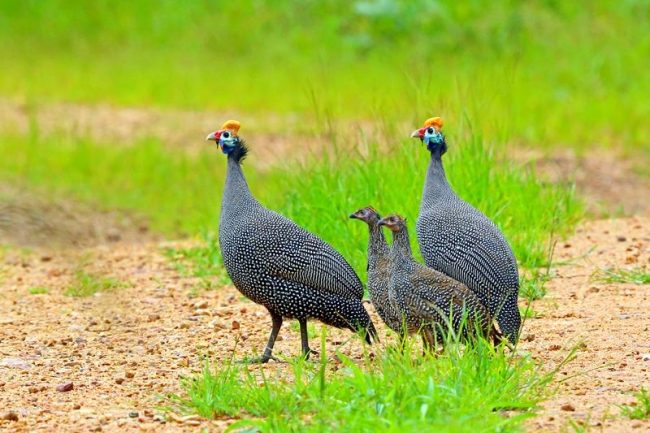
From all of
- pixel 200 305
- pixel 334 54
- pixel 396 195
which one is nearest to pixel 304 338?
pixel 200 305

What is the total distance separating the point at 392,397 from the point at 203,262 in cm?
367

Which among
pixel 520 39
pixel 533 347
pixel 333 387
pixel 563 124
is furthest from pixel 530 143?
pixel 333 387

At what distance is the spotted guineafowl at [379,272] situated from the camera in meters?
5.40

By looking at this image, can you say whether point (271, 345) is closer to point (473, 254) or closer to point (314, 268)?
point (314, 268)

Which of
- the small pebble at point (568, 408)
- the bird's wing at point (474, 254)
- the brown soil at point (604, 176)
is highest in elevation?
the brown soil at point (604, 176)

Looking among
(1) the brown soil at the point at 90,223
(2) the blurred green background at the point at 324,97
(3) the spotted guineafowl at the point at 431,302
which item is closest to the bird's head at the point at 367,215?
(3) the spotted guineafowl at the point at 431,302

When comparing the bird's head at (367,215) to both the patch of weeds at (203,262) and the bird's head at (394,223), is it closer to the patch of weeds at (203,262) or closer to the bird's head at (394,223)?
the bird's head at (394,223)

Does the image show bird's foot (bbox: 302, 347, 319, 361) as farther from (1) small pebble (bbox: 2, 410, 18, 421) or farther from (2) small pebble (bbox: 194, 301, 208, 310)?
(1) small pebble (bbox: 2, 410, 18, 421)

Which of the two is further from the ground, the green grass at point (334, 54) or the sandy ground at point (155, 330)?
the green grass at point (334, 54)

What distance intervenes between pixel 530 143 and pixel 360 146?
3.19 m

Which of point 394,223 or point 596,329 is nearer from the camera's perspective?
point 394,223

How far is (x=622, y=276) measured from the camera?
266 inches

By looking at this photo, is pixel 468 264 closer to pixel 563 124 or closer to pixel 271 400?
pixel 271 400

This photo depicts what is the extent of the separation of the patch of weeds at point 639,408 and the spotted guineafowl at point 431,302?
776 mm
